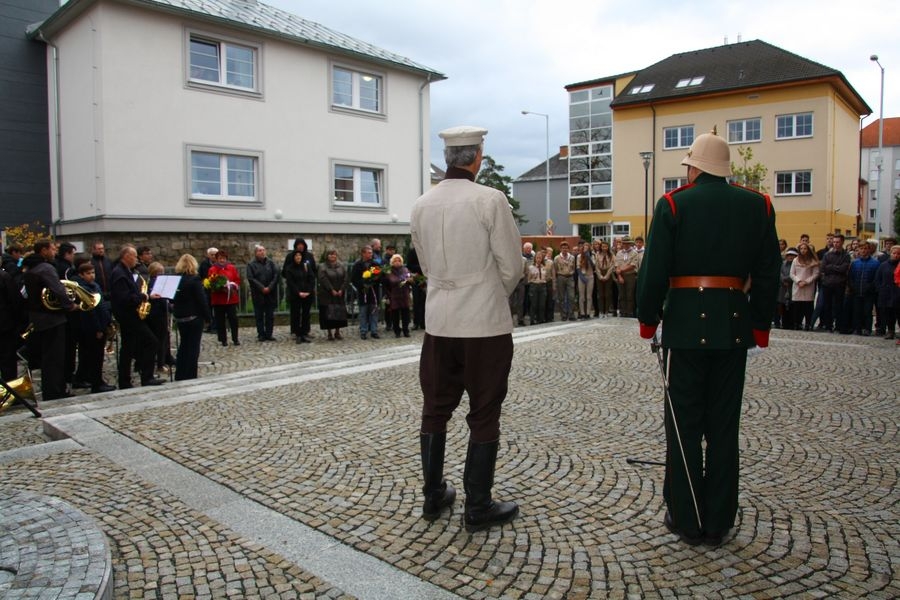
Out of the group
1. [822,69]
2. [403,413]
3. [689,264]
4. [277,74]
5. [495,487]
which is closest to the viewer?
[689,264]

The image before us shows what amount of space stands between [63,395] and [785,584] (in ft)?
26.4

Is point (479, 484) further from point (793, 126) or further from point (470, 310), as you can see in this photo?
point (793, 126)

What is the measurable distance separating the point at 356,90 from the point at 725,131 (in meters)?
27.7

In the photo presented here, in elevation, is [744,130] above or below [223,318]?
above

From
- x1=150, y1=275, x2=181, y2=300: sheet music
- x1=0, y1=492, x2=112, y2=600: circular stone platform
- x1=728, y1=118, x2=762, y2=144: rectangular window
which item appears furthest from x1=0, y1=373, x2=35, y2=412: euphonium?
x1=728, y1=118, x2=762, y2=144: rectangular window

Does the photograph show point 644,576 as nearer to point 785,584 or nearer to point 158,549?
point 785,584

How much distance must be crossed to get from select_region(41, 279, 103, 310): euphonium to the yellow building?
26593 mm

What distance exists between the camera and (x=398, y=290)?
1330cm

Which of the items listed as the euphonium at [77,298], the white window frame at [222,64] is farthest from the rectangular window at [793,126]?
the euphonium at [77,298]

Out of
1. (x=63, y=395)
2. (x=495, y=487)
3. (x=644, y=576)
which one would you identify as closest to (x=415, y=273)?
(x=63, y=395)

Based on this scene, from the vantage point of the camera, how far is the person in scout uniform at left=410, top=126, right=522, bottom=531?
3717 millimetres

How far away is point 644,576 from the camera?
10.6 feet

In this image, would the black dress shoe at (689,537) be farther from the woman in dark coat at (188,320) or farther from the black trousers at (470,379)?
the woman in dark coat at (188,320)

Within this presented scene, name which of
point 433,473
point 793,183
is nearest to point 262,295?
point 433,473
